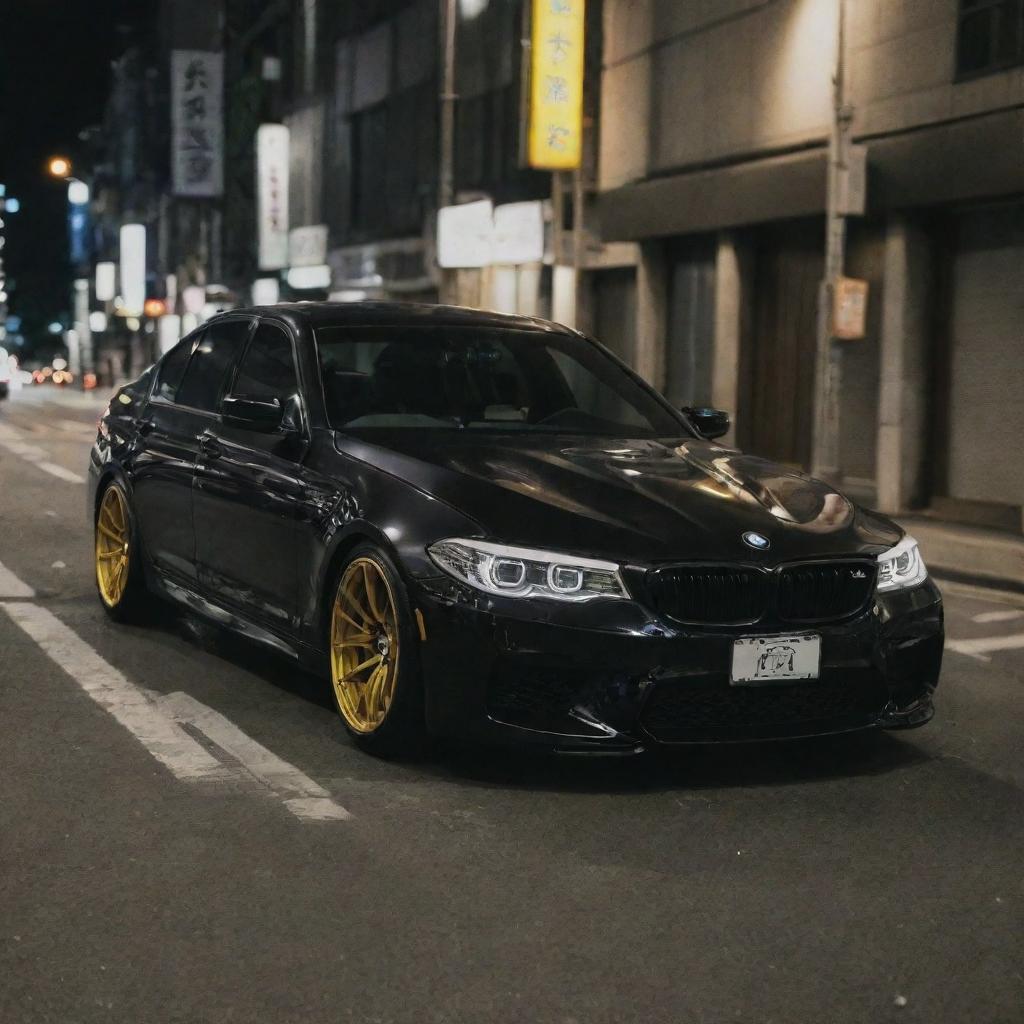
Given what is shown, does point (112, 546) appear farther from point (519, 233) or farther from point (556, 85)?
point (519, 233)

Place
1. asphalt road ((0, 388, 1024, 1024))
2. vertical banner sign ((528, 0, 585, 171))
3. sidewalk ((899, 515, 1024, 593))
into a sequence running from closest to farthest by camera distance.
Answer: asphalt road ((0, 388, 1024, 1024)), sidewalk ((899, 515, 1024, 593)), vertical banner sign ((528, 0, 585, 171))

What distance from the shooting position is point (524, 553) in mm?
5445

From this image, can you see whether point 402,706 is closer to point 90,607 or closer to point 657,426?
point 657,426

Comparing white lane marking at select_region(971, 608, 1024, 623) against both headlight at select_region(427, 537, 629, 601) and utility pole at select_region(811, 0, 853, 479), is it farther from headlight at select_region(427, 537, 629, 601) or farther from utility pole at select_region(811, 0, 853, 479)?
utility pole at select_region(811, 0, 853, 479)

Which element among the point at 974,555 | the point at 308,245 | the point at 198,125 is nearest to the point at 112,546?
the point at 974,555

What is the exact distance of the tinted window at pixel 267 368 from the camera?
7.05 meters

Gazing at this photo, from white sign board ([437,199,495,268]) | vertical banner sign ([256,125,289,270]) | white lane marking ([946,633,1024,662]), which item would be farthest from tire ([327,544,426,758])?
vertical banner sign ([256,125,289,270])

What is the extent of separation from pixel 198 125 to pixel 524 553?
47723mm

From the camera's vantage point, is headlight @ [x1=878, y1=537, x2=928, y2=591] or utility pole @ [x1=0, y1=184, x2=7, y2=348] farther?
utility pole @ [x1=0, y1=184, x2=7, y2=348]

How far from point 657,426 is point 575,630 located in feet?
6.62

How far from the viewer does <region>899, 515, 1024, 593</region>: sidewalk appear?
40.9ft

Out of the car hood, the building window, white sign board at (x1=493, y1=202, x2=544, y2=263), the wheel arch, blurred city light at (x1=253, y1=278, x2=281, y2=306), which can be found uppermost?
the building window

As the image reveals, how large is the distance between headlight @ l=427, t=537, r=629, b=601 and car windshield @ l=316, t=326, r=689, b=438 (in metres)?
1.25

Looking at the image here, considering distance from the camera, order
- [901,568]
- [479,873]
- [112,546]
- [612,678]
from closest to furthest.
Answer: [479,873] < [612,678] < [901,568] < [112,546]
